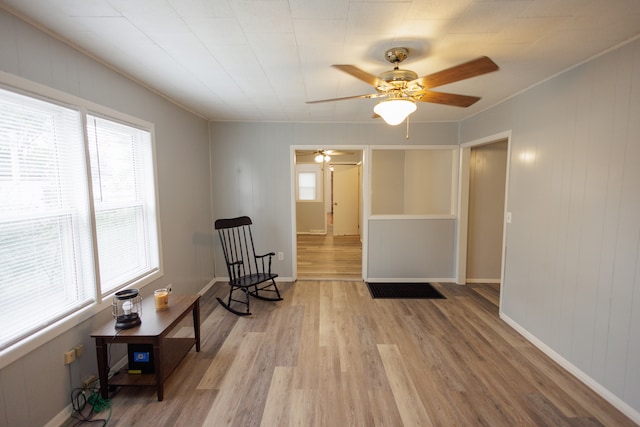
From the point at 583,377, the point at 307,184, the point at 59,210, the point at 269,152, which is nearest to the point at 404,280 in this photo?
the point at 583,377

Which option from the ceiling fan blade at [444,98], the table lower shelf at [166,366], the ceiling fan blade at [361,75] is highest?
the ceiling fan blade at [361,75]

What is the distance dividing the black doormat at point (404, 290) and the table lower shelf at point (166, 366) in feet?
7.56

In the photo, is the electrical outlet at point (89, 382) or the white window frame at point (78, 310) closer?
the white window frame at point (78, 310)

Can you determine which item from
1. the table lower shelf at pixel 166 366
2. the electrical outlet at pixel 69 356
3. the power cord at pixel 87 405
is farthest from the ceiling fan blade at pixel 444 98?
the power cord at pixel 87 405

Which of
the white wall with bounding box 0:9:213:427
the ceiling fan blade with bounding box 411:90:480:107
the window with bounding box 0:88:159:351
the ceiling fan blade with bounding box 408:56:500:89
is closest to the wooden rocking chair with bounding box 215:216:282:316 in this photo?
the white wall with bounding box 0:9:213:427

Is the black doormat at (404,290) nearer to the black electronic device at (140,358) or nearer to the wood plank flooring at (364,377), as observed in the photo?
the wood plank flooring at (364,377)

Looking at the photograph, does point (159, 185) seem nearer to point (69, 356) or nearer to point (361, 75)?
point (69, 356)

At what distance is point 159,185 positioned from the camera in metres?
2.80

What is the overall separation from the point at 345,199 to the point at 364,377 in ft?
19.1

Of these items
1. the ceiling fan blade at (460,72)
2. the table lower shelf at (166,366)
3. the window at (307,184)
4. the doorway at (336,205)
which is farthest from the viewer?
the window at (307,184)

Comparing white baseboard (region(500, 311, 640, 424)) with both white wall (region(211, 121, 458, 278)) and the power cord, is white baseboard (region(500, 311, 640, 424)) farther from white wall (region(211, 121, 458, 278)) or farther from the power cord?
the power cord

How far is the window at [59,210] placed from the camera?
4.87 feet

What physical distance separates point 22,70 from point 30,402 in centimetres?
182

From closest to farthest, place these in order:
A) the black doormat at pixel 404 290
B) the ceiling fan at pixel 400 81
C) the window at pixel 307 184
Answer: the ceiling fan at pixel 400 81, the black doormat at pixel 404 290, the window at pixel 307 184
